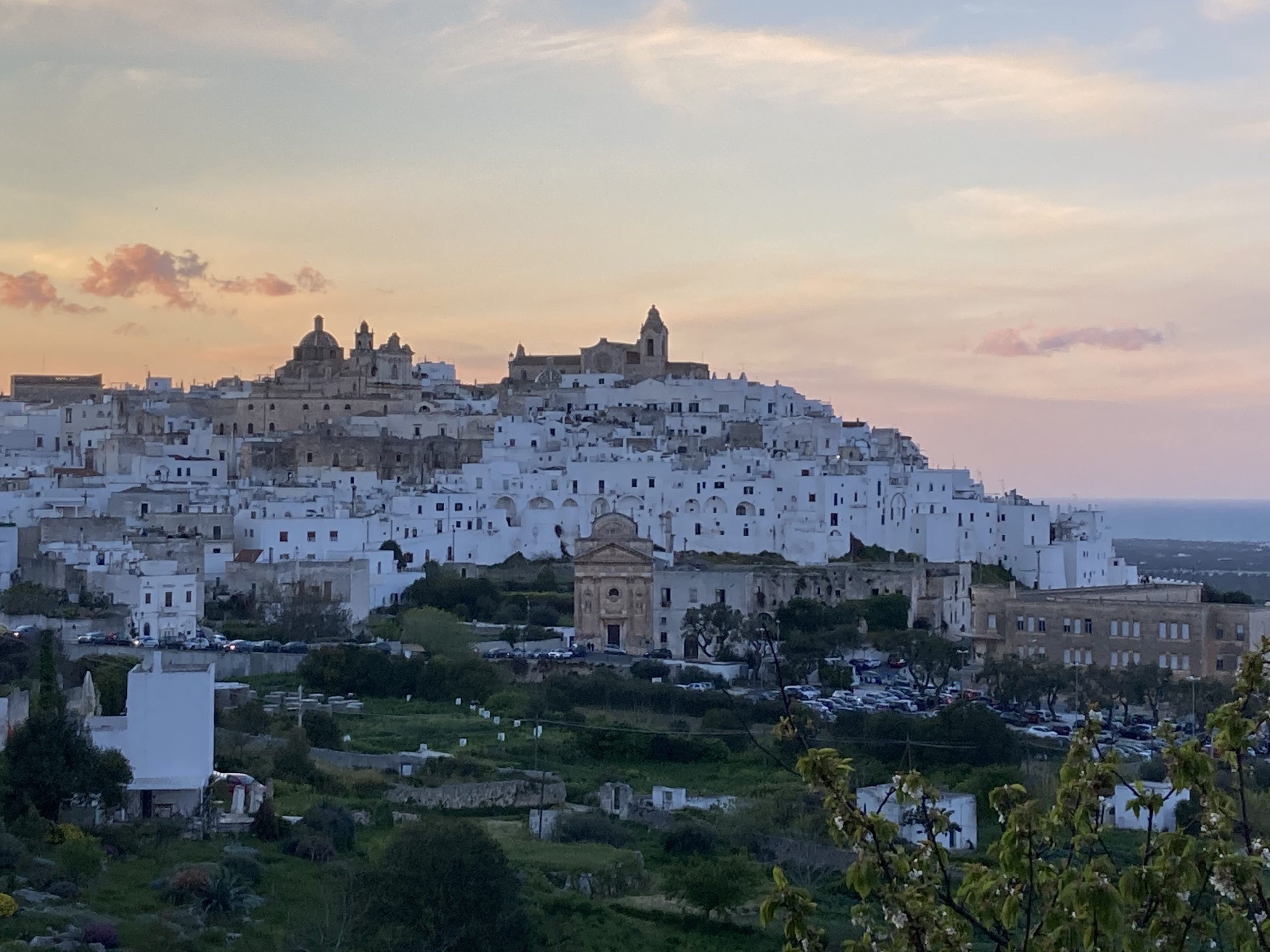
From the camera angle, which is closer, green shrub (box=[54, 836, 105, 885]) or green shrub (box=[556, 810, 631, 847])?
green shrub (box=[54, 836, 105, 885])

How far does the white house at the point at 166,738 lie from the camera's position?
21.9m

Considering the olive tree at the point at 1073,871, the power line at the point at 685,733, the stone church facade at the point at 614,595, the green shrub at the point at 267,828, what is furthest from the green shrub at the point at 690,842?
the olive tree at the point at 1073,871

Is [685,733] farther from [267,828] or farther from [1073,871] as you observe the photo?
[1073,871]

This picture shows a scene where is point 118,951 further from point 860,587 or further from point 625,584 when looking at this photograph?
point 860,587

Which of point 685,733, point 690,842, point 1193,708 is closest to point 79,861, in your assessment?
point 690,842

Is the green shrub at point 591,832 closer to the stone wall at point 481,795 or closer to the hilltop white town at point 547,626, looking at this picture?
the hilltop white town at point 547,626

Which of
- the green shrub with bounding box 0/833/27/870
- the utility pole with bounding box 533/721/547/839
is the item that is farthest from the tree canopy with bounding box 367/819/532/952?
the utility pole with bounding box 533/721/547/839

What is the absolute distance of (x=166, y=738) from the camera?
867 inches

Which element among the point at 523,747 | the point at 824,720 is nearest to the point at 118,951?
the point at 523,747

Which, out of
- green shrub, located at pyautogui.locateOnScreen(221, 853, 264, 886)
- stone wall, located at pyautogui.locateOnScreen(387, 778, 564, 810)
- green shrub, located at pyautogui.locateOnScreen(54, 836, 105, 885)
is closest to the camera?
green shrub, located at pyautogui.locateOnScreen(54, 836, 105, 885)

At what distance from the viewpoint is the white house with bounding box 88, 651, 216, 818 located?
2188 centimetres

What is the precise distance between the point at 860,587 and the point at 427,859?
2445cm

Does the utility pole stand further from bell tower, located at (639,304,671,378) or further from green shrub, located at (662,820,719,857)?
bell tower, located at (639,304,671,378)

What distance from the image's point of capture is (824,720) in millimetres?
31203
